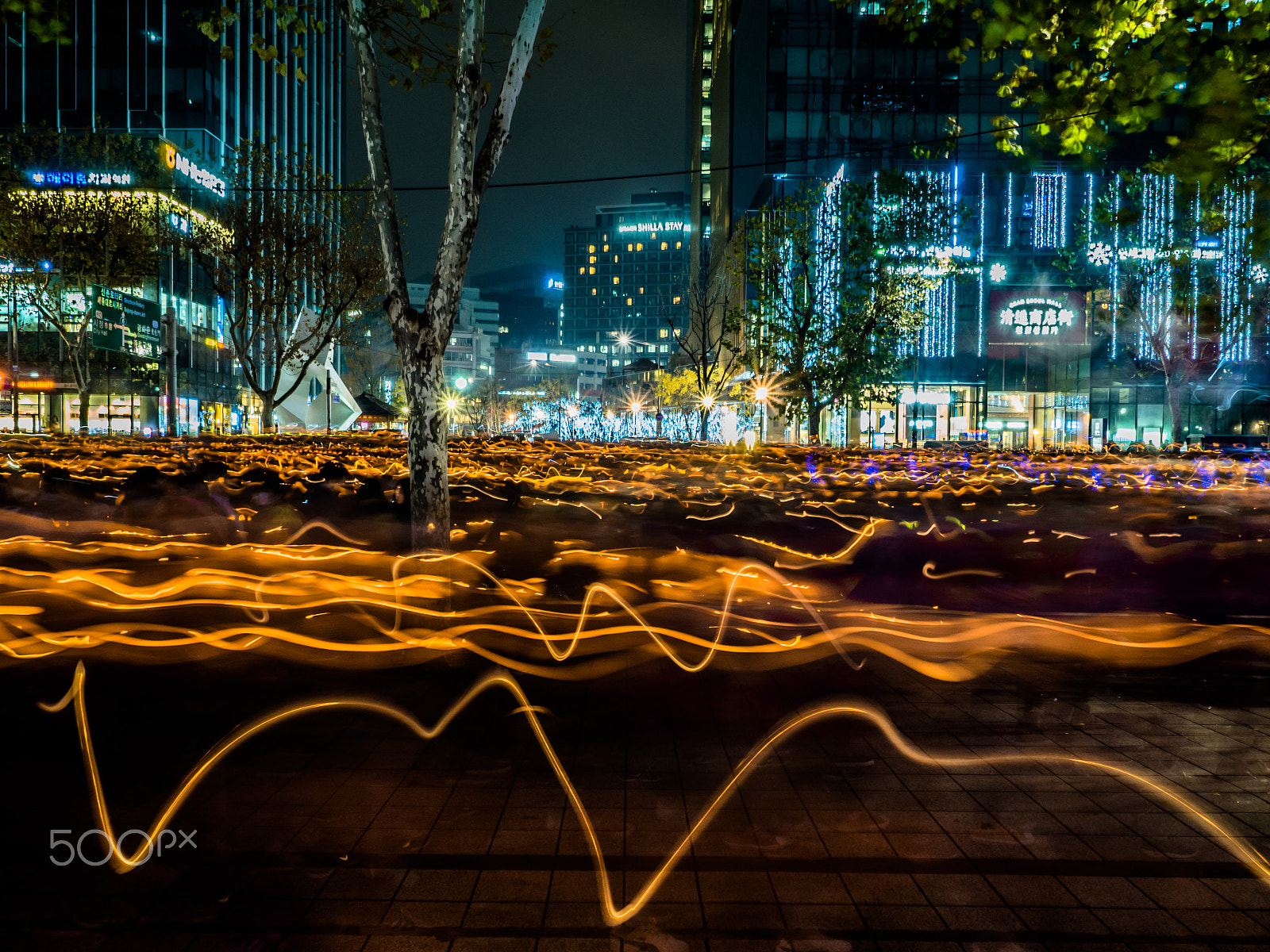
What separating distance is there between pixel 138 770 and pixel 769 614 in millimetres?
5865

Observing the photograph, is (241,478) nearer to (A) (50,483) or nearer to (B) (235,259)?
(A) (50,483)

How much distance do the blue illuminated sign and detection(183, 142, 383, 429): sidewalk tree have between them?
1129cm

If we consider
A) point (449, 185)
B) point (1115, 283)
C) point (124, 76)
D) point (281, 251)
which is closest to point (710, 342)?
point (1115, 283)

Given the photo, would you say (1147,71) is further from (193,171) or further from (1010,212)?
(193,171)

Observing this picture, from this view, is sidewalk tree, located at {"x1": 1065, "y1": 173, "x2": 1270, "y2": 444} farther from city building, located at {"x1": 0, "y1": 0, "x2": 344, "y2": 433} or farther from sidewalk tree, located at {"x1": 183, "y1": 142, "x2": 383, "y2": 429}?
city building, located at {"x1": 0, "y1": 0, "x2": 344, "y2": 433}

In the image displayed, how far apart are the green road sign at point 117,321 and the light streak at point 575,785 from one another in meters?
32.6

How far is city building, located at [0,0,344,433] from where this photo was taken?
185ft

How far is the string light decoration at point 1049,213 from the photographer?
56.7 m

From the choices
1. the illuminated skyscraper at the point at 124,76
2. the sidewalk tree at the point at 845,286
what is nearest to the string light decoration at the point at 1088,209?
the sidewalk tree at the point at 845,286

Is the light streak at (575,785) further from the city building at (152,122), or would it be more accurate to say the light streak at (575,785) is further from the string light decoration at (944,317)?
the city building at (152,122)

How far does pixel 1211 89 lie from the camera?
6859 mm

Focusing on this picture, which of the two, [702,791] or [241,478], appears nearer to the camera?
[702,791]

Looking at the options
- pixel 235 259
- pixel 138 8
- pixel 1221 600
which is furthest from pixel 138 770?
pixel 138 8

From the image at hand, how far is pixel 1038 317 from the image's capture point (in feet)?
180
